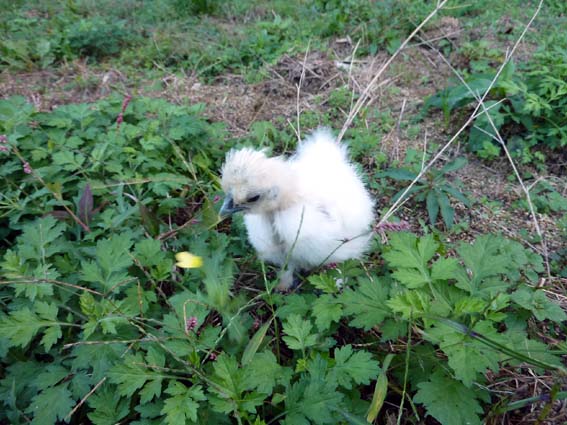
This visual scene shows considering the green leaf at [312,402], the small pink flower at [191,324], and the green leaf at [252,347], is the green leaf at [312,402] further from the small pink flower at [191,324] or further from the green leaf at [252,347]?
the small pink flower at [191,324]

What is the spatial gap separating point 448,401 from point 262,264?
3.14ft

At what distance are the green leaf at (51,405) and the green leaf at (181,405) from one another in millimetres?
454

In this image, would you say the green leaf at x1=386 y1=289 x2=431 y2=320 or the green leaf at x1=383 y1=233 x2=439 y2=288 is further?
the green leaf at x1=383 y1=233 x2=439 y2=288

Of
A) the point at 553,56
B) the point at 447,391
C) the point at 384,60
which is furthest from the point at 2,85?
the point at 553,56

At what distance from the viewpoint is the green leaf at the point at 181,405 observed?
170 centimetres

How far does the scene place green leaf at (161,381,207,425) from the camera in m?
1.70

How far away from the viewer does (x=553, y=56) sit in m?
3.84

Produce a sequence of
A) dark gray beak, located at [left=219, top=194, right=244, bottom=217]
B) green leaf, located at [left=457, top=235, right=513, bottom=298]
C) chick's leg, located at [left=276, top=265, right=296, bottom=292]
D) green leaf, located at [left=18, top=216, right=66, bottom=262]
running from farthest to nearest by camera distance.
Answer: chick's leg, located at [left=276, top=265, right=296, bottom=292] → dark gray beak, located at [left=219, top=194, right=244, bottom=217] → green leaf, located at [left=18, top=216, right=66, bottom=262] → green leaf, located at [left=457, top=235, right=513, bottom=298]

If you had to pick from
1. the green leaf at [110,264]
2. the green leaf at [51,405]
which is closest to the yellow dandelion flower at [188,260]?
the green leaf at [110,264]

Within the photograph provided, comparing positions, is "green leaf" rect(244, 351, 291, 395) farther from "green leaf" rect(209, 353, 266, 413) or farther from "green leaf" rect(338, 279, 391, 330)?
"green leaf" rect(338, 279, 391, 330)

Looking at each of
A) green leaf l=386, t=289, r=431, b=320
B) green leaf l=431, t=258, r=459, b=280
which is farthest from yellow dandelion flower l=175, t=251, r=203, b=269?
green leaf l=431, t=258, r=459, b=280

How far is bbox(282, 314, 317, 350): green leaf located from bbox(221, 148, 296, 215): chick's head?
2.35 ft

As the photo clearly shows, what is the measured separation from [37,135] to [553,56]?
4.08m

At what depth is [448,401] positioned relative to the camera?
1.79 m
